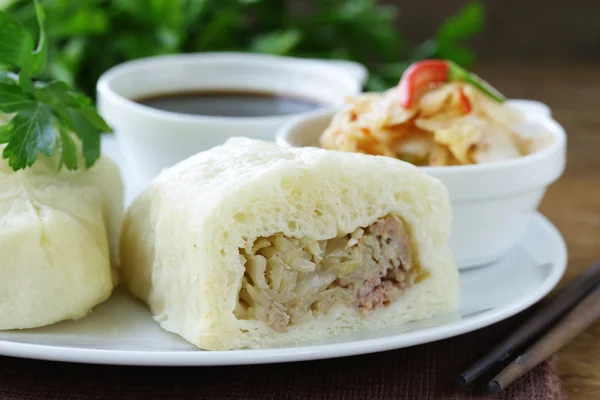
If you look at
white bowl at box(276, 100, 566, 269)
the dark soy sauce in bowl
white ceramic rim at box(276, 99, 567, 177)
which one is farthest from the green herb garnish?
white bowl at box(276, 100, 566, 269)

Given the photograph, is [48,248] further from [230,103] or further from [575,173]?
[575,173]

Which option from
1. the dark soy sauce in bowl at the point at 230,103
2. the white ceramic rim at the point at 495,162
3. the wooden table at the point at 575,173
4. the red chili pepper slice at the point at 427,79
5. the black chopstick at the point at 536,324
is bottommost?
the wooden table at the point at 575,173

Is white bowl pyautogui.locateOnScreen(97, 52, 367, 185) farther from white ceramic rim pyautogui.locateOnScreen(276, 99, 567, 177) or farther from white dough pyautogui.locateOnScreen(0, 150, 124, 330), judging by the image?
white dough pyautogui.locateOnScreen(0, 150, 124, 330)

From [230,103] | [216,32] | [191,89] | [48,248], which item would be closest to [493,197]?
[48,248]

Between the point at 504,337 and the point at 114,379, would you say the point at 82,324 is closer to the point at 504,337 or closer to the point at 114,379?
the point at 114,379

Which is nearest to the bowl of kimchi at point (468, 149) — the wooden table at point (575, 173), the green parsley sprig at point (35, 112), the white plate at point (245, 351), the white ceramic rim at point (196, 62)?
the white plate at point (245, 351)

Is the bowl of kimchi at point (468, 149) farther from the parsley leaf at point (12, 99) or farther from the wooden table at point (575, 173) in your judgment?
the parsley leaf at point (12, 99)

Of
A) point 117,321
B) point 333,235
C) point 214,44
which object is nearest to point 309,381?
point 333,235
